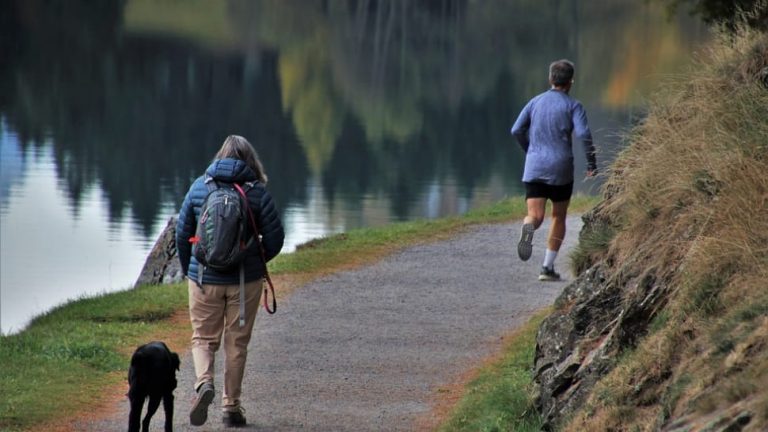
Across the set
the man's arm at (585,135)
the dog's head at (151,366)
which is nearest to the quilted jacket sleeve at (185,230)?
the dog's head at (151,366)

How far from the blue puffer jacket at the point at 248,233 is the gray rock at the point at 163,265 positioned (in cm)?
745

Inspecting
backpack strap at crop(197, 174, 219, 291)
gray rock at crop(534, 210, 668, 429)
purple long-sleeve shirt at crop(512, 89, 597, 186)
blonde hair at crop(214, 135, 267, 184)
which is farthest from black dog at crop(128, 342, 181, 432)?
purple long-sleeve shirt at crop(512, 89, 597, 186)

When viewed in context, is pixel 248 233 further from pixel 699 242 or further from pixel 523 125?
pixel 523 125

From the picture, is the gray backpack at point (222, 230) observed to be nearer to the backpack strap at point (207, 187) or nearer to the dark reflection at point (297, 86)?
the backpack strap at point (207, 187)

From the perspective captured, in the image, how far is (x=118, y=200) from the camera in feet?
119

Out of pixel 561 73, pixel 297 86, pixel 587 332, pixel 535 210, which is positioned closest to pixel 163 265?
pixel 535 210

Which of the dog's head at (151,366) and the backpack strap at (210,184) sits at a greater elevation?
the backpack strap at (210,184)

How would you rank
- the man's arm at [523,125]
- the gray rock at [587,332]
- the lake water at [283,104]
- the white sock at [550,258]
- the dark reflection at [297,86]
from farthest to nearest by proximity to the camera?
1. the dark reflection at [297,86]
2. the lake water at [283,104]
3. the white sock at [550,258]
4. the man's arm at [523,125]
5. the gray rock at [587,332]

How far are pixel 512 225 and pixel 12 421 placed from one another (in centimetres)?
1134

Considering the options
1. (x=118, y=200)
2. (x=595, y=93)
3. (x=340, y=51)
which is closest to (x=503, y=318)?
(x=118, y=200)

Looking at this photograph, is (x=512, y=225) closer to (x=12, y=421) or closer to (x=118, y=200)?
(x=12, y=421)

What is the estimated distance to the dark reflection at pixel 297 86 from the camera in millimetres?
43438

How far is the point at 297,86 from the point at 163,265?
46.4m

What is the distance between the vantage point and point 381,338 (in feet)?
41.5
